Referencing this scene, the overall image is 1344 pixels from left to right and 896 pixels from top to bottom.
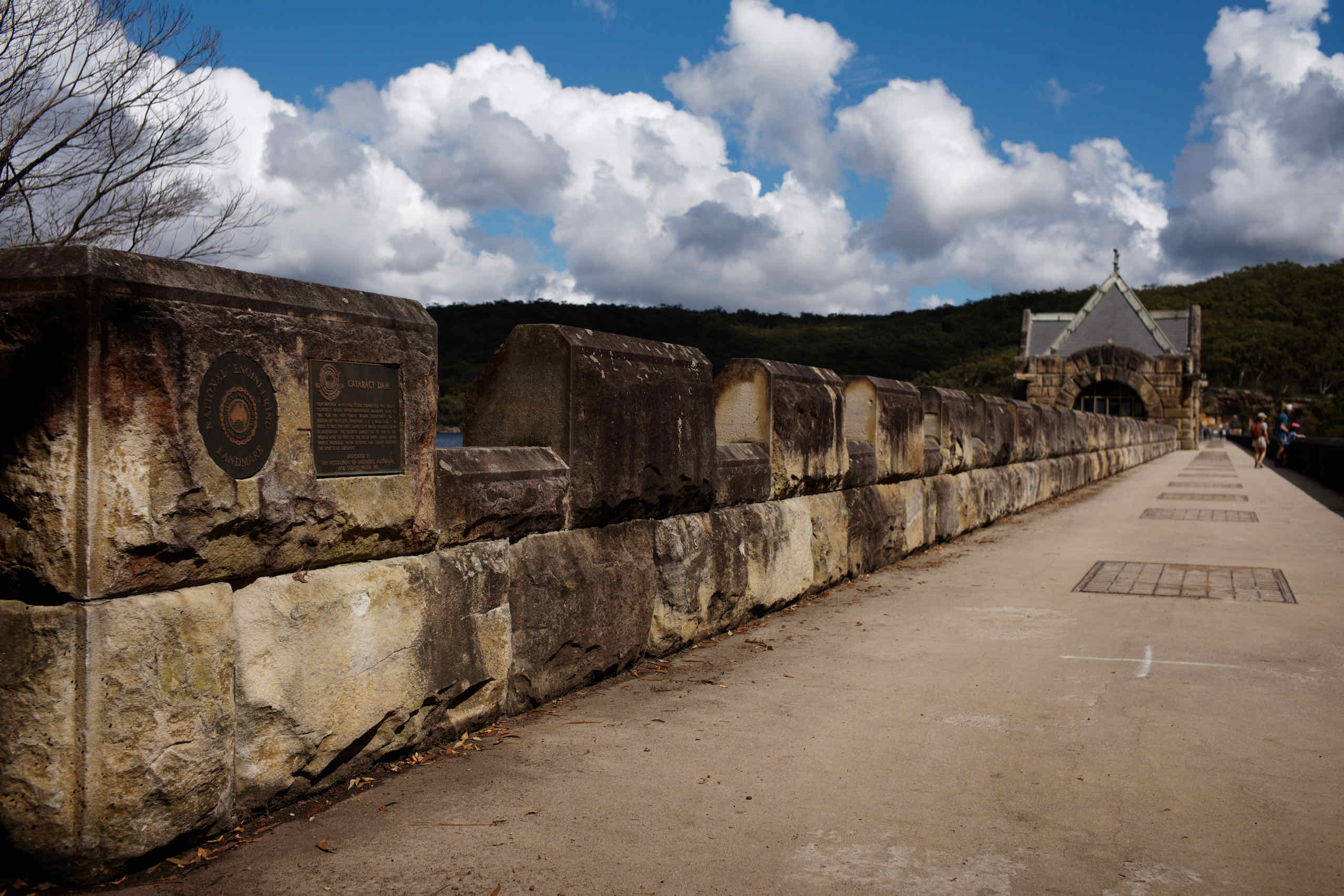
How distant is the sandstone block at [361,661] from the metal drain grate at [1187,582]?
465 cm

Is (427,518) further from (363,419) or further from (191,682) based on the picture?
(191,682)

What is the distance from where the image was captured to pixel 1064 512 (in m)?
12.7

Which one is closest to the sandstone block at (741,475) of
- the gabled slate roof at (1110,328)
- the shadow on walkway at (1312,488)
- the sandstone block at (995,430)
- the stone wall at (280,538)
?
the stone wall at (280,538)

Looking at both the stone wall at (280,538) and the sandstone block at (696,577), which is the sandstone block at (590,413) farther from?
the sandstone block at (696,577)

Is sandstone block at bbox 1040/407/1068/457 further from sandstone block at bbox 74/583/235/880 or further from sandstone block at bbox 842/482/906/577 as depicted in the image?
sandstone block at bbox 74/583/235/880

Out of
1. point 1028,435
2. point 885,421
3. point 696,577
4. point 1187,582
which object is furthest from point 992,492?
point 696,577

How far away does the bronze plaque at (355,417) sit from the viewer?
3.06 meters

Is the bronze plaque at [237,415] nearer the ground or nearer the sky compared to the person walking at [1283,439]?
nearer the sky

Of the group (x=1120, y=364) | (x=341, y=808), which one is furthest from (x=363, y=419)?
(x=1120, y=364)

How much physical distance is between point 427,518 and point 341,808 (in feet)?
3.04

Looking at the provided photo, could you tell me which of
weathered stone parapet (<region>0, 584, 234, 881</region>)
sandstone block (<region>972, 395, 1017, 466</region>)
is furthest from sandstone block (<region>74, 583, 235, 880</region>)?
sandstone block (<region>972, 395, 1017, 466</region>)

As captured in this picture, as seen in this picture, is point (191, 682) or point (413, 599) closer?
point (191, 682)

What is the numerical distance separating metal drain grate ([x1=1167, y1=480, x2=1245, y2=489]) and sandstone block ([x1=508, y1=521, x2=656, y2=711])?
14917 millimetres

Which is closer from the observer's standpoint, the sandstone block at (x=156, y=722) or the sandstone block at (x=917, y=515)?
the sandstone block at (x=156, y=722)
